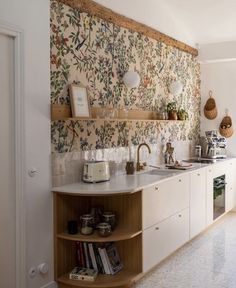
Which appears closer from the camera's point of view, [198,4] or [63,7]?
[63,7]

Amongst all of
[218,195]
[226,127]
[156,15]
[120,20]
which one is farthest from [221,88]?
[120,20]

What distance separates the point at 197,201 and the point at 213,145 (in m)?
1.38

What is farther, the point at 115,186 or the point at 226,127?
the point at 226,127

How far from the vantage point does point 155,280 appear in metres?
3.34

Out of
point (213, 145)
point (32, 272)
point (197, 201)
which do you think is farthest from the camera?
point (213, 145)

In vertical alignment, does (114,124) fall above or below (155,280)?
above

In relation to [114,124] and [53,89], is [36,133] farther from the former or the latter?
[114,124]

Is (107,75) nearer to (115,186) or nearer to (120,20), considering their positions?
(120,20)

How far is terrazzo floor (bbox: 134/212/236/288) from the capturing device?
328cm

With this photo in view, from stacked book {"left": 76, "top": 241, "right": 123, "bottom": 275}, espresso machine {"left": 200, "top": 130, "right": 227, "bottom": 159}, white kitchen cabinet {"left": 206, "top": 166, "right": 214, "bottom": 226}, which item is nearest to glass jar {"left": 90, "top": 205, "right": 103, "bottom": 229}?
stacked book {"left": 76, "top": 241, "right": 123, "bottom": 275}

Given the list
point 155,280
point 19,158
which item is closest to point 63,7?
point 19,158

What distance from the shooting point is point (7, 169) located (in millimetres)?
2713

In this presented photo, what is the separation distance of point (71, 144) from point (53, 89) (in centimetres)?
51

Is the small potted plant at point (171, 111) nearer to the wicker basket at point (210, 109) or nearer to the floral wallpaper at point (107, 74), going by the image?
the floral wallpaper at point (107, 74)
